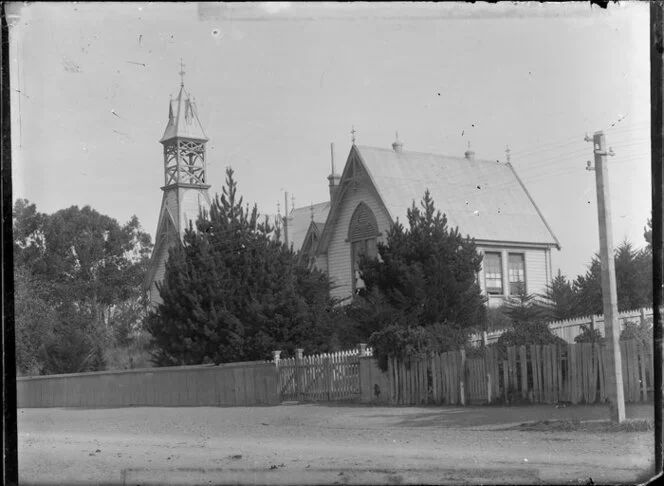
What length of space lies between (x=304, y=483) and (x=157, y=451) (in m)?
4.57

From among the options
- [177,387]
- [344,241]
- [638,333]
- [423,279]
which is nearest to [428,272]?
[423,279]

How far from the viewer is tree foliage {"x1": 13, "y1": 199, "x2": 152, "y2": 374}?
488 inches

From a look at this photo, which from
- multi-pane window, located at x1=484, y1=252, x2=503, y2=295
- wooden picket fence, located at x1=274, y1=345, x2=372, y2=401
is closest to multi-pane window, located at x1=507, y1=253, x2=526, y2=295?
multi-pane window, located at x1=484, y1=252, x2=503, y2=295

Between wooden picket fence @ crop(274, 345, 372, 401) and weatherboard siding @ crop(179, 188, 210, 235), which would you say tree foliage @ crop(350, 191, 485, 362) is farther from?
weatherboard siding @ crop(179, 188, 210, 235)

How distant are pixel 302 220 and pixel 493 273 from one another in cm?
872

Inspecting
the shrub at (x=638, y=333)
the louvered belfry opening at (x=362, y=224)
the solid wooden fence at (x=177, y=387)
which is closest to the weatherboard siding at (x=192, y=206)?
the solid wooden fence at (x=177, y=387)

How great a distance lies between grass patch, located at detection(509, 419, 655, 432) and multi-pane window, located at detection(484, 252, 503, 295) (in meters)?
17.5

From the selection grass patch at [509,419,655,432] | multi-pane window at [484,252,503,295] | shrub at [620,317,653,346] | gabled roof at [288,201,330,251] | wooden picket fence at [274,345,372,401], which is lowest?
grass patch at [509,419,655,432]

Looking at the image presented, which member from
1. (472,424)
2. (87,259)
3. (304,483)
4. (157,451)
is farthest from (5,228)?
(472,424)

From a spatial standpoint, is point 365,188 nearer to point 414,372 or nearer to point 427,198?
point 427,198

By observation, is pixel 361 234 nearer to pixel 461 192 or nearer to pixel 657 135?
pixel 461 192

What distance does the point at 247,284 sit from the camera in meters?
27.3

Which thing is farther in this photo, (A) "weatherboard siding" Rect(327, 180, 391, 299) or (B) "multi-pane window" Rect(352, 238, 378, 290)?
(B) "multi-pane window" Rect(352, 238, 378, 290)

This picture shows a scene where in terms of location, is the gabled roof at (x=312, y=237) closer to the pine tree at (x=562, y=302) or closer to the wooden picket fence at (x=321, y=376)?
the wooden picket fence at (x=321, y=376)
